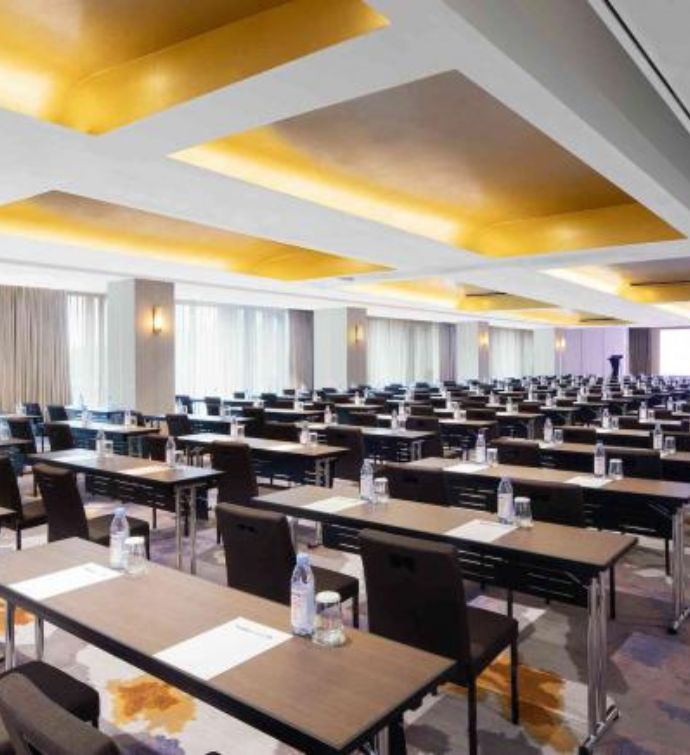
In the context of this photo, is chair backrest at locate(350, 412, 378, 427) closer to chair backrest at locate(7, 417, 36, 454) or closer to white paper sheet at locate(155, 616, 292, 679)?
chair backrest at locate(7, 417, 36, 454)

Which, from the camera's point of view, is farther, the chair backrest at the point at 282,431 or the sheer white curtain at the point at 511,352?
the sheer white curtain at the point at 511,352

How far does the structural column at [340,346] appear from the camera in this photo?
53.7ft

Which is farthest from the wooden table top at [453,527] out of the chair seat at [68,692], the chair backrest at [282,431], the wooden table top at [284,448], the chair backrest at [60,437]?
the chair backrest at [60,437]

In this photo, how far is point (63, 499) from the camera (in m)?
4.04

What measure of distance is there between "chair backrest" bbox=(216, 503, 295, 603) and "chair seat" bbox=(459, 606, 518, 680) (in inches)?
29.6

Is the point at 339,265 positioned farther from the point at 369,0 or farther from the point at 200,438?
the point at 369,0

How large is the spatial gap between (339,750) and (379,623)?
49.1 inches

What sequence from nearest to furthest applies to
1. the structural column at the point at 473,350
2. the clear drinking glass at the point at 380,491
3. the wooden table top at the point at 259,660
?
the wooden table top at the point at 259,660 → the clear drinking glass at the point at 380,491 → the structural column at the point at 473,350

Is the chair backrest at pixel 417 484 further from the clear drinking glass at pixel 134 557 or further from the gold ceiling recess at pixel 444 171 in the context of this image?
the gold ceiling recess at pixel 444 171

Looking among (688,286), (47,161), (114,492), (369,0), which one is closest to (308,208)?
(47,161)

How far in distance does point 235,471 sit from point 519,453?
2.22 m

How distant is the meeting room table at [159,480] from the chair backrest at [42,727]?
126 inches

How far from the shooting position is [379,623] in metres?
2.59

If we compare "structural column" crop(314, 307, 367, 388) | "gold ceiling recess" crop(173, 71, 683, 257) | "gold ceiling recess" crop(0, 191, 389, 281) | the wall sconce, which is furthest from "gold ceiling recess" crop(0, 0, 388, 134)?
"structural column" crop(314, 307, 367, 388)
